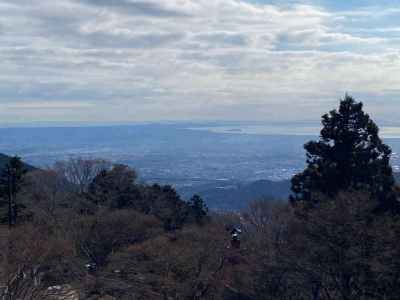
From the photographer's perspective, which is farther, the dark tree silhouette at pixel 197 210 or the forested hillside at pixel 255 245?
the dark tree silhouette at pixel 197 210

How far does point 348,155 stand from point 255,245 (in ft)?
13.8

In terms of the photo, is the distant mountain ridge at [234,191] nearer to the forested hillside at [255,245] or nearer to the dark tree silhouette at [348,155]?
the forested hillside at [255,245]

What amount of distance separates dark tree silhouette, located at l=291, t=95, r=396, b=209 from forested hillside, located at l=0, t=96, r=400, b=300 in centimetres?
3

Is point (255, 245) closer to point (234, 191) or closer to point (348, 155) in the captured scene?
point (348, 155)

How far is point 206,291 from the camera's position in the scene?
17516mm

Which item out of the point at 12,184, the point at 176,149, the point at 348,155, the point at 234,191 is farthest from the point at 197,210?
the point at 176,149

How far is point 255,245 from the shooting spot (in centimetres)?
1970

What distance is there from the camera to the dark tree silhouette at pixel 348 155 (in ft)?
66.0

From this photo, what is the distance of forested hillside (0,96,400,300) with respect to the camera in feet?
45.4

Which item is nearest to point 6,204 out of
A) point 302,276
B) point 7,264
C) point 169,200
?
point 169,200

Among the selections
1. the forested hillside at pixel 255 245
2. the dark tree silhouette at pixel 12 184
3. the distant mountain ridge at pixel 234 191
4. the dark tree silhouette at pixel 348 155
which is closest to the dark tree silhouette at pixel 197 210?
the forested hillside at pixel 255 245

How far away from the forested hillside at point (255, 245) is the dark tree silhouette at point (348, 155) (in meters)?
0.03

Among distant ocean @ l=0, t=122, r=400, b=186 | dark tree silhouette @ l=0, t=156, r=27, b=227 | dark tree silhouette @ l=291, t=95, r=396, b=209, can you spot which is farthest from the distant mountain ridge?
dark tree silhouette @ l=291, t=95, r=396, b=209

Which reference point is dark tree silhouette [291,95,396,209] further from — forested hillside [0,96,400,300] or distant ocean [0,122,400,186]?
distant ocean [0,122,400,186]
